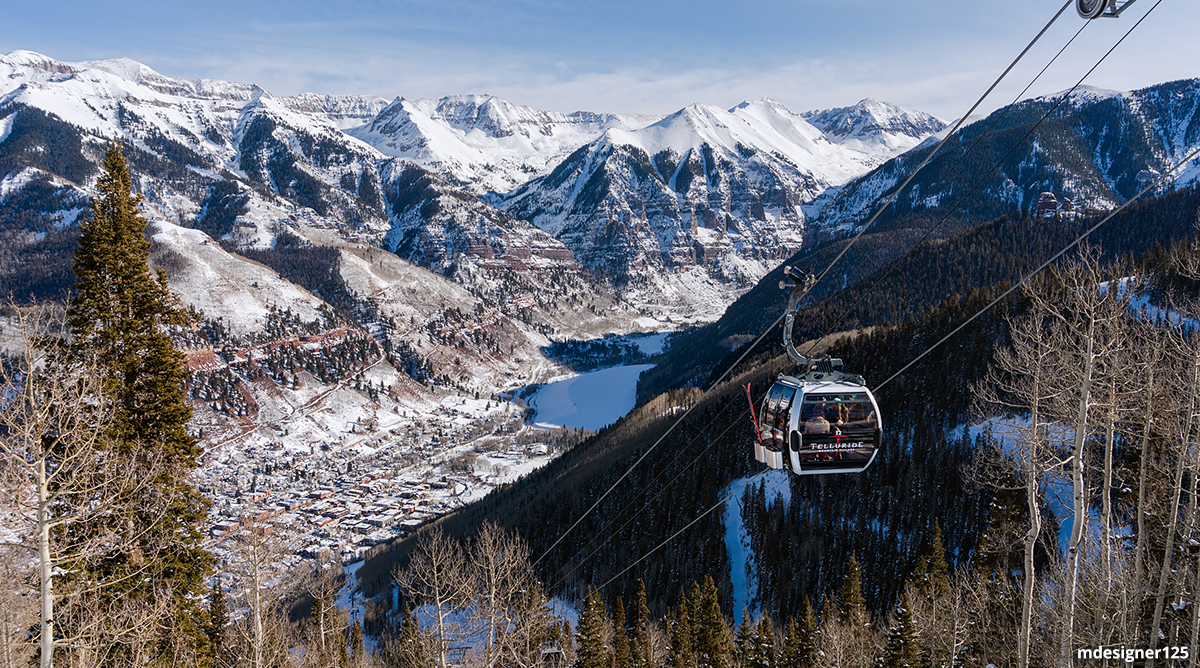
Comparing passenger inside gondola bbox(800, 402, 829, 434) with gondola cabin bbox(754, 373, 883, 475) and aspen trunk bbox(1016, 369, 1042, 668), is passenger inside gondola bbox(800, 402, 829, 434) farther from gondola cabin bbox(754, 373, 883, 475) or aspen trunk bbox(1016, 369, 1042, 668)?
aspen trunk bbox(1016, 369, 1042, 668)

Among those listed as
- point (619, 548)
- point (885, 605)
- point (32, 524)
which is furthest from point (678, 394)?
point (32, 524)

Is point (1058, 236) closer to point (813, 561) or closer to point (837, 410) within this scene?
point (813, 561)

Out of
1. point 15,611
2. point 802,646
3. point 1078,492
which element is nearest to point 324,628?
point 15,611

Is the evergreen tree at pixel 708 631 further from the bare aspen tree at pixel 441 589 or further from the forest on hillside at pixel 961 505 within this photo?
the bare aspen tree at pixel 441 589

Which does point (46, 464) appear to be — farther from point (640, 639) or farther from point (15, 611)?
point (640, 639)

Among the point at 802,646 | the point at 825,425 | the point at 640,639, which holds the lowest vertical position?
the point at 640,639

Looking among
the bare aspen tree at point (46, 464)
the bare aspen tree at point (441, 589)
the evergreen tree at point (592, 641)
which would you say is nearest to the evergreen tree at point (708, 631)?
the evergreen tree at point (592, 641)
